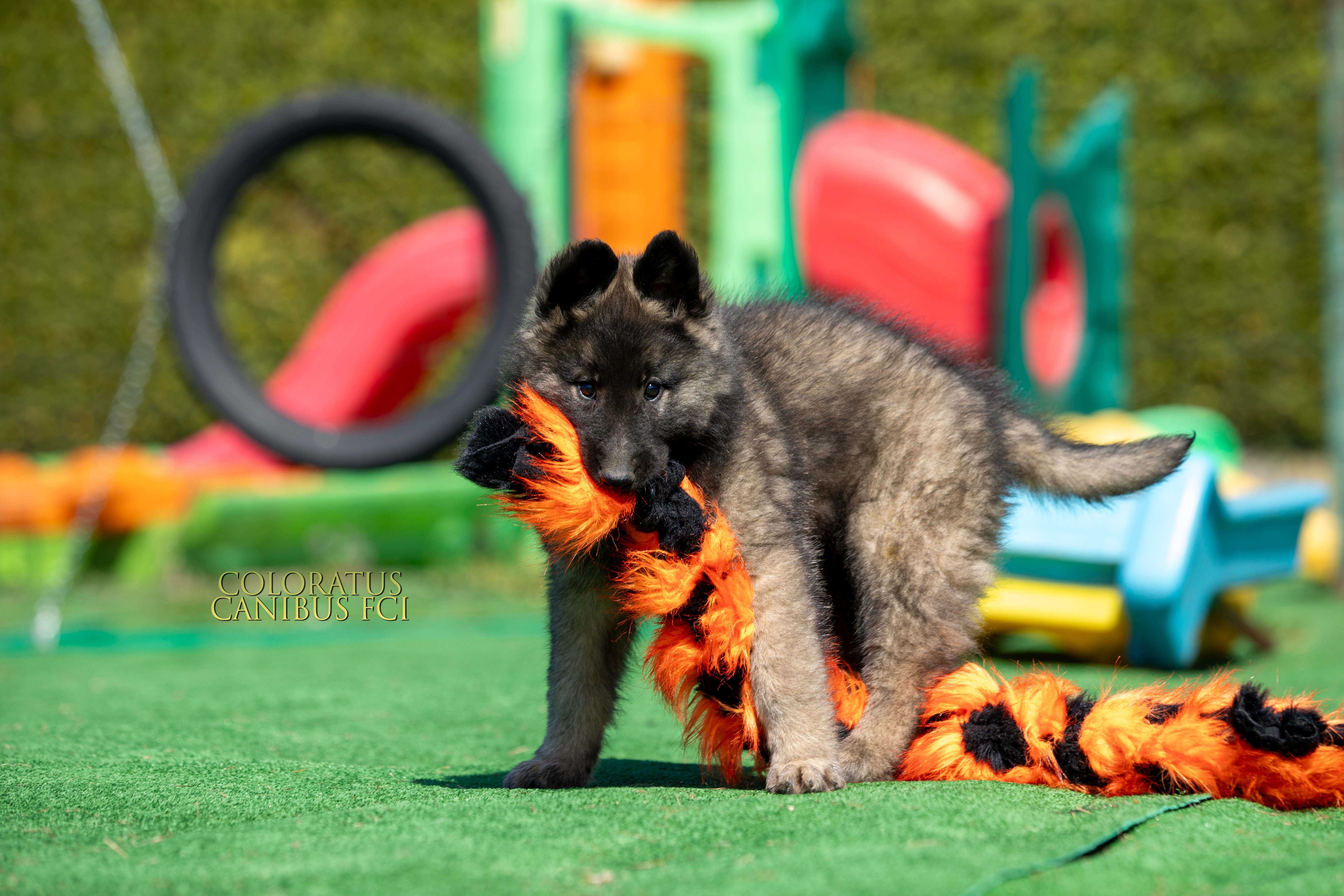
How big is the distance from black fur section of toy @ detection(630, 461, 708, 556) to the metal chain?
14.9 feet

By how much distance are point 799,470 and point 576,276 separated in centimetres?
75

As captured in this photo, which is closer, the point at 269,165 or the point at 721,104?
the point at 269,165

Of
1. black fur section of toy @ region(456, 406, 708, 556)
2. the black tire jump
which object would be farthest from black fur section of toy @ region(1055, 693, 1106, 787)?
the black tire jump

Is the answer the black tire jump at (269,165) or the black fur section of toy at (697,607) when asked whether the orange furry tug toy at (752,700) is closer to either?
the black fur section of toy at (697,607)

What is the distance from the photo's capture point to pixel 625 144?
8625 mm

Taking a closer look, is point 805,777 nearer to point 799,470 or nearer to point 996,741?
point 996,741

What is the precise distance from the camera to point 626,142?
8.62 meters

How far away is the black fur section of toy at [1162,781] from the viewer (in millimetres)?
2855

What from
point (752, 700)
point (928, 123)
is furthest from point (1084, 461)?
point (928, 123)

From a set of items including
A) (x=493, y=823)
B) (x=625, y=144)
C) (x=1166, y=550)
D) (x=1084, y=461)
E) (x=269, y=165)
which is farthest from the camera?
(x=625, y=144)

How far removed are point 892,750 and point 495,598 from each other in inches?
197

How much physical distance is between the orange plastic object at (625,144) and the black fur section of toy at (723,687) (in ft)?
18.6

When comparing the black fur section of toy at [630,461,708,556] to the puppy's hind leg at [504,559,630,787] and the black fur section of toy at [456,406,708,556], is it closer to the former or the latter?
the black fur section of toy at [456,406,708,556]

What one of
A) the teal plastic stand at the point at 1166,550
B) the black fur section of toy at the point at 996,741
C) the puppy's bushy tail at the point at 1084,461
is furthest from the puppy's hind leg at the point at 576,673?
the teal plastic stand at the point at 1166,550
